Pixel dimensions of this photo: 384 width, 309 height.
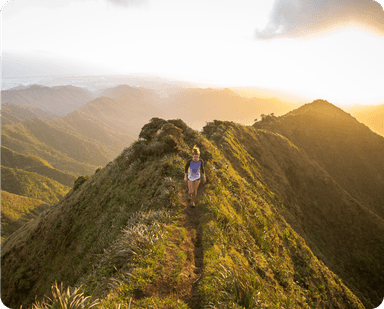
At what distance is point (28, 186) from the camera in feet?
409

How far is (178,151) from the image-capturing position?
13.8 m

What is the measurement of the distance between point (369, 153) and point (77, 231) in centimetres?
7660

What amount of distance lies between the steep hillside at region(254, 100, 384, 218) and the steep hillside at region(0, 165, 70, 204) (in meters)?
143

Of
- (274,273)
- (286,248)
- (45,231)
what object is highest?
(274,273)

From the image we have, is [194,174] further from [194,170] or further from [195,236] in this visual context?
[195,236]

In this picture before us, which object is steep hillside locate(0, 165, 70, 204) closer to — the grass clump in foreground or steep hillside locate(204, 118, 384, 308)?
steep hillside locate(204, 118, 384, 308)

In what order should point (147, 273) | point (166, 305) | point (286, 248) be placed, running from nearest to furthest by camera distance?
point (166, 305) < point (147, 273) < point (286, 248)

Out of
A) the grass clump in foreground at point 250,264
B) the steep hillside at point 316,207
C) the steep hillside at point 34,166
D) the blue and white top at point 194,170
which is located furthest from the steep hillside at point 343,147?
the steep hillside at point 34,166

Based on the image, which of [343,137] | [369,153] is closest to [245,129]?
[343,137]

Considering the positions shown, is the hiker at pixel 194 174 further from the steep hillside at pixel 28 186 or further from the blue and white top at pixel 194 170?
the steep hillside at pixel 28 186

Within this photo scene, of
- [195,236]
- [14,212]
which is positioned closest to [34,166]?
[14,212]

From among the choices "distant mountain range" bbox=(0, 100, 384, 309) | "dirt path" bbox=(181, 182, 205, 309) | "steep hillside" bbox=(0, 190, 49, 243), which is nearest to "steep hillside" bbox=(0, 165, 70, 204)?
"steep hillside" bbox=(0, 190, 49, 243)

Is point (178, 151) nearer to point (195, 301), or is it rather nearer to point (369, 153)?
point (195, 301)

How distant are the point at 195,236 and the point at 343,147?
67.6 m
